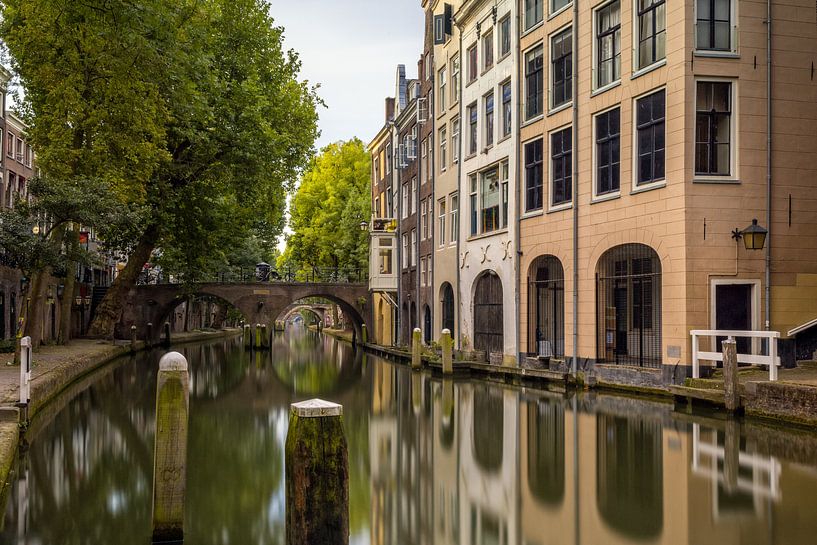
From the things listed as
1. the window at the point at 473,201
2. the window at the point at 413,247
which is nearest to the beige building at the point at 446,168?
the window at the point at 473,201

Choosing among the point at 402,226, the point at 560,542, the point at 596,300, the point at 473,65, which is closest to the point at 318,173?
the point at 402,226

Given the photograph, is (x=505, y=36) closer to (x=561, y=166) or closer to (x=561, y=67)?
(x=561, y=67)

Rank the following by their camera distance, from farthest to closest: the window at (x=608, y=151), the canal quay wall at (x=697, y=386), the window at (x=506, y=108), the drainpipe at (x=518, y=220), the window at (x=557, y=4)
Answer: the window at (x=506, y=108) → the drainpipe at (x=518, y=220) → the window at (x=557, y=4) → the window at (x=608, y=151) → the canal quay wall at (x=697, y=386)

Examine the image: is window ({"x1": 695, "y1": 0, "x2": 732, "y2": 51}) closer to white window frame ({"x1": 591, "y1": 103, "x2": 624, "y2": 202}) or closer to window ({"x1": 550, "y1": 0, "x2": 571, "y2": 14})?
white window frame ({"x1": 591, "y1": 103, "x2": 624, "y2": 202})

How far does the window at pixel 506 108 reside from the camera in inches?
1084

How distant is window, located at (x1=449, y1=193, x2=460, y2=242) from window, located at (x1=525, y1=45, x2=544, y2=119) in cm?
678

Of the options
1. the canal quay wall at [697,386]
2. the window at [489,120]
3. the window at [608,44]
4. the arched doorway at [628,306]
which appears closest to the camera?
the canal quay wall at [697,386]

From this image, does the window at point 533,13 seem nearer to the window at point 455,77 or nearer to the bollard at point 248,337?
the window at point 455,77

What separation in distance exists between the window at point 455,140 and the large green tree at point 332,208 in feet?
77.4

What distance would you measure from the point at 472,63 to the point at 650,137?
12.6 m

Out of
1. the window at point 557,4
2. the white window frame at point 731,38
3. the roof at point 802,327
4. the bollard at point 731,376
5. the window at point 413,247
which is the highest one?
the window at point 557,4

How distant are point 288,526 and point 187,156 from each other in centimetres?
2985

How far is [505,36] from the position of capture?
28.1m

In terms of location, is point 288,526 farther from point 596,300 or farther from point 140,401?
point 596,300
